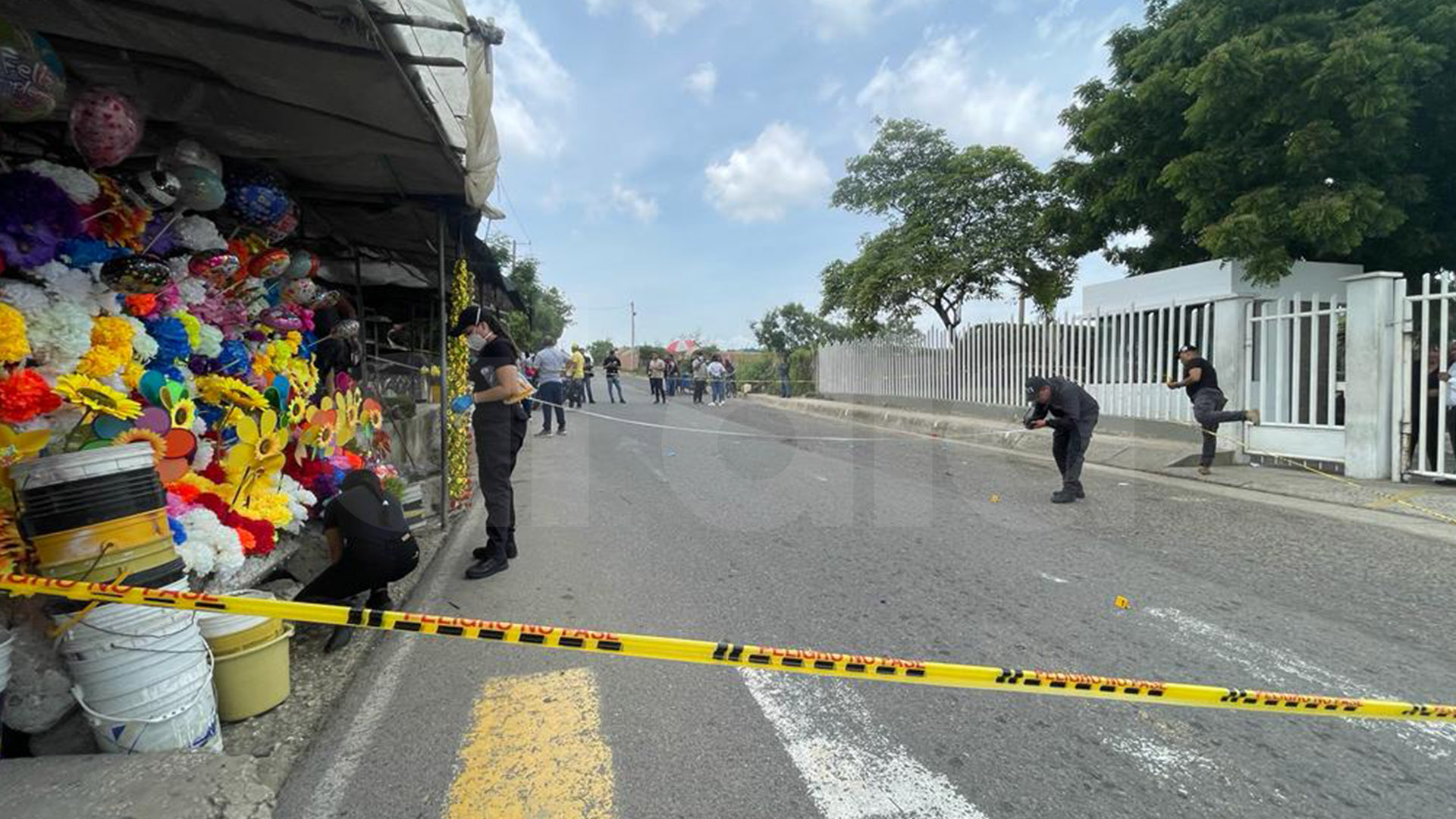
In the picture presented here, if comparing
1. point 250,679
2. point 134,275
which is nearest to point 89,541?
point 250,679

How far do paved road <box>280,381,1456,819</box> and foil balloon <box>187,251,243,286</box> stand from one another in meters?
2.25

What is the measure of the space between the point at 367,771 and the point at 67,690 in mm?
1089

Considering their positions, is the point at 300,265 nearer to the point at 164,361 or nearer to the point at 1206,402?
the point at 164,361

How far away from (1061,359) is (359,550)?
1318 centimetres

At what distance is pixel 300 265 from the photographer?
572 cm

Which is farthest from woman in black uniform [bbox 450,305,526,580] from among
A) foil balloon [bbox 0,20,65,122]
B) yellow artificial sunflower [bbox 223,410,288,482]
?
foil balloon [bbox 0,20,65,122]

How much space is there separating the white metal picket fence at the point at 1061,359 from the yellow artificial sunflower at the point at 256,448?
38.7 ft

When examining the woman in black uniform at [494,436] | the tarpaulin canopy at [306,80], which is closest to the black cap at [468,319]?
the woman in black uniform at [494,436]

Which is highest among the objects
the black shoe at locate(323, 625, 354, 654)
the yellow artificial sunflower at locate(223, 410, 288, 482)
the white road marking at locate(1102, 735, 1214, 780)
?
the yellow artificial sunflower at locate(223, 410, 288, 482)

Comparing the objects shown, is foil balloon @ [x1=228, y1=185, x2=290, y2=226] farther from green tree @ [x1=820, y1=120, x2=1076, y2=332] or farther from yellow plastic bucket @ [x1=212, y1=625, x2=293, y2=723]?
green tree @ [x1=820, y1=120, x2=1076, y2=332]

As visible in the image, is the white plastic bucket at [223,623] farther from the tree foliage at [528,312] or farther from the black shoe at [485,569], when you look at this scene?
the tree foliage at [528,312]

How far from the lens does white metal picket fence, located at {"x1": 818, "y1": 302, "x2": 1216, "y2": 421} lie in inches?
459

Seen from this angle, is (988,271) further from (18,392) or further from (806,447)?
(18,392)

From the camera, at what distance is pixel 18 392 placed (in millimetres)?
2816
